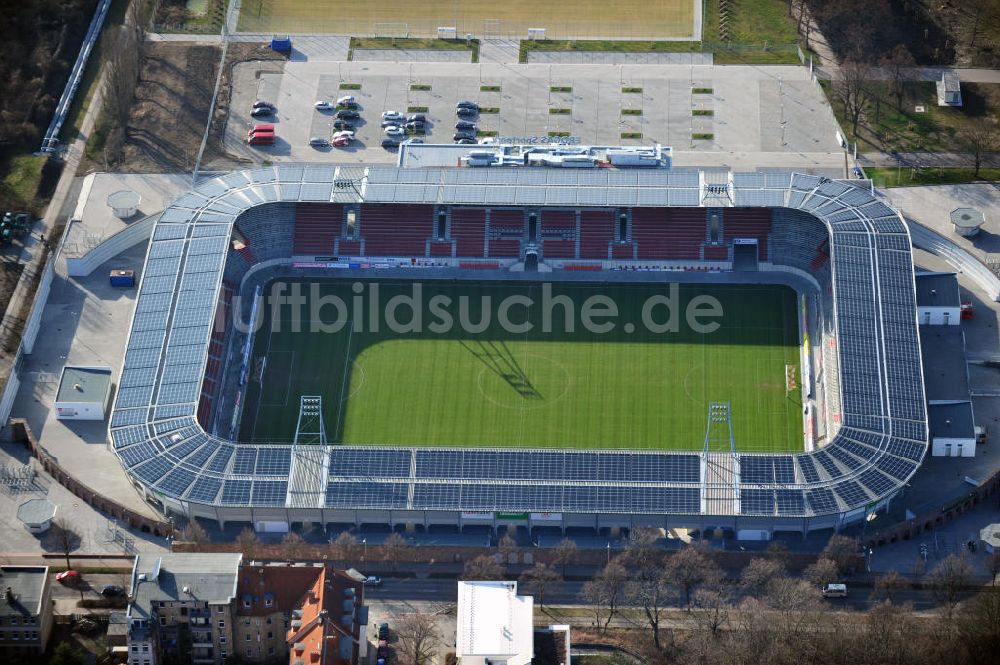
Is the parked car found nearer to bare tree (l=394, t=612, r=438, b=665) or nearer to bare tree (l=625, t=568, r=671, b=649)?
bare tree (l=394, t=612, r=438, b=665)

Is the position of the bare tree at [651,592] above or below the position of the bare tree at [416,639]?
above

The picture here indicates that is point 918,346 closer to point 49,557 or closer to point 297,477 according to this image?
point 297,477

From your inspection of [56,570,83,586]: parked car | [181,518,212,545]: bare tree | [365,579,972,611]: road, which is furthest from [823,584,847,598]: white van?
[56,570,83,586]: parked car

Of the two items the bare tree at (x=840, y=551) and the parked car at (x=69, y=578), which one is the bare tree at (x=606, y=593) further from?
the parked car at (x=69, y=578)

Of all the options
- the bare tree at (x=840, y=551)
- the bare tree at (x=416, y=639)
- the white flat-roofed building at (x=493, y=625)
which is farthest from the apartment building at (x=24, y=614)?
the bare tree at (x=840, y=551)

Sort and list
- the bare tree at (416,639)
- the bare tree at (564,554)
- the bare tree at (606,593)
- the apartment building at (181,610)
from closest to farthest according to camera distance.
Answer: the apartment building at (181,610), the bare tree at (416,639), the bare tree at (606,593), the bare tree at (564,554)

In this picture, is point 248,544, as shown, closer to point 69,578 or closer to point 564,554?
point 69,578

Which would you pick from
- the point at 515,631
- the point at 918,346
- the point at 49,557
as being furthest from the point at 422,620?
the point at 918,346
